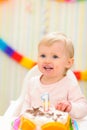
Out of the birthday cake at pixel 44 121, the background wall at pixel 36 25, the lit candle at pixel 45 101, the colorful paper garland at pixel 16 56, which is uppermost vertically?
the lit candle at pixel 45 101

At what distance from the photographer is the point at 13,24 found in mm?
2275

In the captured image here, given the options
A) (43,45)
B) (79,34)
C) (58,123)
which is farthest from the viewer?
(79,34)

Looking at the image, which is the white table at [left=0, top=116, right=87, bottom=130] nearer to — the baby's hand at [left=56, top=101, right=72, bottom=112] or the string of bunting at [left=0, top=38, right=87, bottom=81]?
the baby's hand at [left=56, top=101, right=72, bottom=112]

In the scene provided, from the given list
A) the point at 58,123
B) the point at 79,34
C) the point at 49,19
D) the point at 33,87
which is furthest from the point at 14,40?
the point at 58,123

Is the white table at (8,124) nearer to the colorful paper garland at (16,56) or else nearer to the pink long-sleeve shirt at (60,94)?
the pink long-sleeve shirt at (60,94)

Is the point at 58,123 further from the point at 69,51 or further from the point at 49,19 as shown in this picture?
the point at 49,19

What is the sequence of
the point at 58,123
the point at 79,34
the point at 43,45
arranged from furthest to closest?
the point at 79,34, the point at 43,45, the point at 58,123

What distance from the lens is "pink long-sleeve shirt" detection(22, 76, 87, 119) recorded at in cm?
114

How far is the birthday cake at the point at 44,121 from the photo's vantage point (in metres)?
0.83

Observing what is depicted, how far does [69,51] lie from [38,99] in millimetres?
233

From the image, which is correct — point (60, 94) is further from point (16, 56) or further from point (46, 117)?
point (16, 56)

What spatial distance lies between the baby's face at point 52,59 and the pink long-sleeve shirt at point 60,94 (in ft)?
0.16

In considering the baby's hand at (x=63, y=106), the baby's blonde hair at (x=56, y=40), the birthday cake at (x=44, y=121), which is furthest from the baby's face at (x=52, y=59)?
the birthday cake at (x=44, y=121)

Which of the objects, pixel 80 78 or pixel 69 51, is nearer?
pixel 69 51
